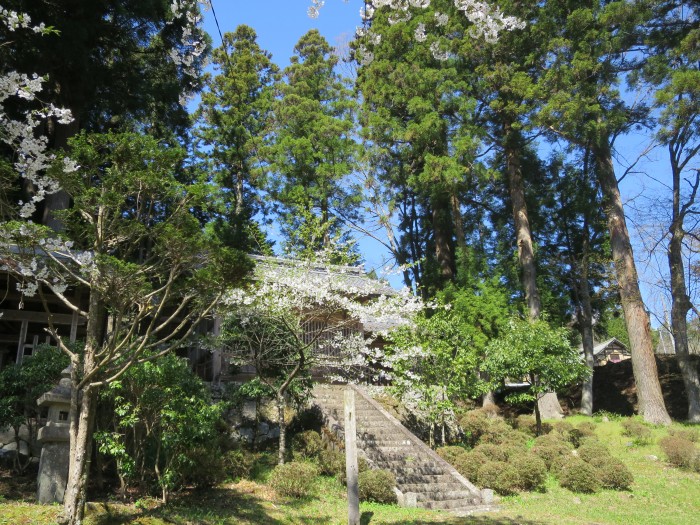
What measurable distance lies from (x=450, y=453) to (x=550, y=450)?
2243 mm

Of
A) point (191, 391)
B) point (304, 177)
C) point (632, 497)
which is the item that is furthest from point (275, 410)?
point (304, 177)

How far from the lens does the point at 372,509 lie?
866cm

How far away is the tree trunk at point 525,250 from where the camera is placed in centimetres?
1697

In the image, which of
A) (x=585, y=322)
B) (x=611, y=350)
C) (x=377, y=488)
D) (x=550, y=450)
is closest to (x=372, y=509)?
(x=377, y=488)

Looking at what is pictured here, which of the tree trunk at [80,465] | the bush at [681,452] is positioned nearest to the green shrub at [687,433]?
the bush at [681,452]

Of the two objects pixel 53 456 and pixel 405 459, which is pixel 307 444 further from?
pixel 53 456

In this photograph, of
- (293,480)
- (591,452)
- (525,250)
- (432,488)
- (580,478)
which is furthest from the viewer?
(525,250)

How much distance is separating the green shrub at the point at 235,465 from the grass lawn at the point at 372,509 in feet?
0.75

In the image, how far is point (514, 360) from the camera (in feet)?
43.6

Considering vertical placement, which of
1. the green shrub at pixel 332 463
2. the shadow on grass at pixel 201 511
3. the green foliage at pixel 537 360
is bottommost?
the shadow on grass at pixel 201 511

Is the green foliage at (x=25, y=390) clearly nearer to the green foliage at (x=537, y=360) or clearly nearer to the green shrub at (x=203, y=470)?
the green shrub at (x=203, y=470)

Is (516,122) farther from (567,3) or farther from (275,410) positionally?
(275,410)

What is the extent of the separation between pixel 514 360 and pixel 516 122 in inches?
327

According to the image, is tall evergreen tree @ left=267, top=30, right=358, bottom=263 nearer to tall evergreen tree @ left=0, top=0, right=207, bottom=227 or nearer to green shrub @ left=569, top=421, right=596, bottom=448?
tall evergreen tree @ left=0, top=0, right=207, bottom=227
